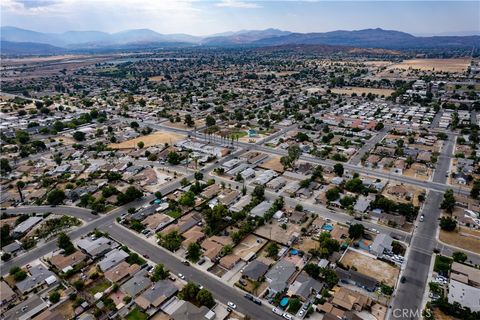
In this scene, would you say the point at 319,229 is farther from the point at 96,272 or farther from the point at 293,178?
the point at 96,272

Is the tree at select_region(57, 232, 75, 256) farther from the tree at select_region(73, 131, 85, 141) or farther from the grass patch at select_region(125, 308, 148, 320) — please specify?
the tree at select_region(73, 131, 85, 141)

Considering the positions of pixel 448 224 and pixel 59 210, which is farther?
pixel 59 210

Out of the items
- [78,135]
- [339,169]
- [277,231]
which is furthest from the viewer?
[78,135]

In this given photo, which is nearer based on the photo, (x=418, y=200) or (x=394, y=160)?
(x=418, y=200)

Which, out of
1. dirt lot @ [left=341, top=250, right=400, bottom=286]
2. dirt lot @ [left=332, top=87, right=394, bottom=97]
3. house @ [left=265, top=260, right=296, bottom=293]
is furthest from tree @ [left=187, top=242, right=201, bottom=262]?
dirt lot @ [left=332, top=87, right=394, bottom=97]

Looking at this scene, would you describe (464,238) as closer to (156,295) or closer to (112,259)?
(156,295)

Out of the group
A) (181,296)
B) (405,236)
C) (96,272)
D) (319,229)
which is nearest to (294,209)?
(319,229)

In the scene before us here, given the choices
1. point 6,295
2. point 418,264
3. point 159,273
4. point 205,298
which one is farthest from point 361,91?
point 6,295

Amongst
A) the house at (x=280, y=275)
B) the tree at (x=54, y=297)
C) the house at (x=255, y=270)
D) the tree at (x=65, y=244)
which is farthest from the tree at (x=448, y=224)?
the tree at (x=65, y=244)
